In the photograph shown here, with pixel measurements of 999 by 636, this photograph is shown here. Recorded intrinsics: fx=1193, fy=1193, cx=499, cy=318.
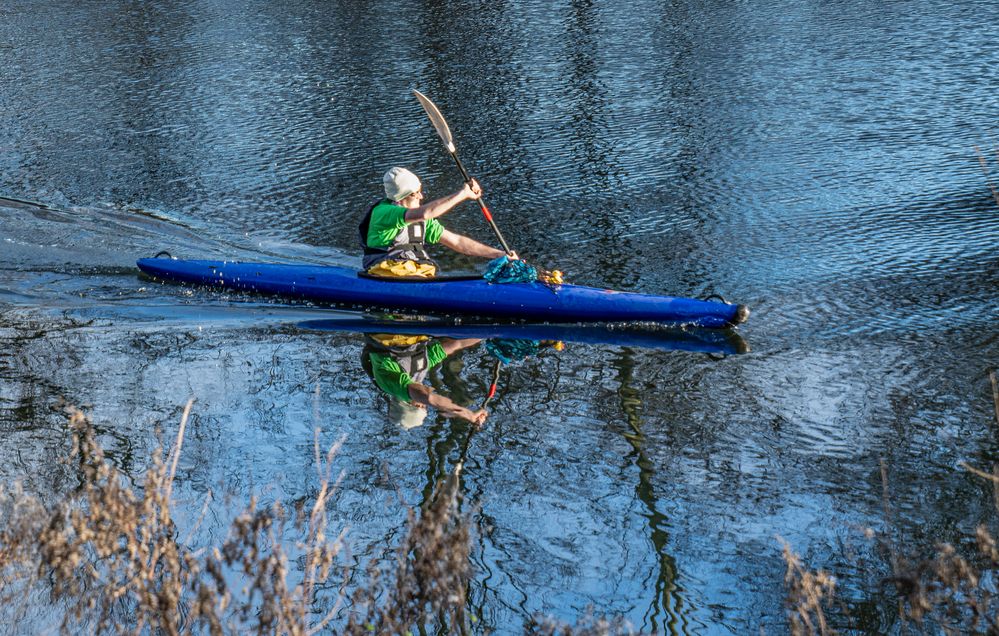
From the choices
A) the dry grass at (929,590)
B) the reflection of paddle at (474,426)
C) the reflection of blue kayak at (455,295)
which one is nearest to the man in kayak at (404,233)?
the reflection of blue kayak at (455,295)

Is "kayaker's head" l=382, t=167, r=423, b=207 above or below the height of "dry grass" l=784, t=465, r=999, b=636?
above

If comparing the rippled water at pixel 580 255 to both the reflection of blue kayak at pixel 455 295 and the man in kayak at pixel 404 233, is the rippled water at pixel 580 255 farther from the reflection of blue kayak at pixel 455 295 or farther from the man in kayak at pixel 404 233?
the man in kayak at pixel 404 233

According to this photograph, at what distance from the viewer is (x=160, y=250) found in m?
8.52

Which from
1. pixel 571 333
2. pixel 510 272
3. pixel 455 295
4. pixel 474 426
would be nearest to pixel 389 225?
pixel 455 295

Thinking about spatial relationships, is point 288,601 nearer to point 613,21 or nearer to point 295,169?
point 295,169

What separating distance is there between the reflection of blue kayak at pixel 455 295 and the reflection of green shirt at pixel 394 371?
18.0 inches

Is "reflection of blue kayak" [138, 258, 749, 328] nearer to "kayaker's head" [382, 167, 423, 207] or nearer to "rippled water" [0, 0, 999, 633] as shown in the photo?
"rippled water" [0, 0, 999, 633]

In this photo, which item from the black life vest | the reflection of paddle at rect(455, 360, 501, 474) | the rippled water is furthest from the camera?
the black life vest

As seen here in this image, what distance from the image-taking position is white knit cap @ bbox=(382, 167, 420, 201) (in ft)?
22.9

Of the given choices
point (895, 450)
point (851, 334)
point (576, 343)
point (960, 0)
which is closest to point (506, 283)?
point (576, 343)

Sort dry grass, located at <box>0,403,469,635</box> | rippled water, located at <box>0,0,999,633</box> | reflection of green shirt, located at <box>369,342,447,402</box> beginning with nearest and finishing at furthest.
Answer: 1. dry grass, located at <box>0,403,469,635</box>
2. rippled water, located at <box>0,0,999,633</box>
3. reflection of green shirt, located at <box>369,342,447,402</box>

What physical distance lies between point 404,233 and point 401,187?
0.31 m

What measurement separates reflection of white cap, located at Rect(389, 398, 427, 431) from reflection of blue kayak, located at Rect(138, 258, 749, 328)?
4.37ft

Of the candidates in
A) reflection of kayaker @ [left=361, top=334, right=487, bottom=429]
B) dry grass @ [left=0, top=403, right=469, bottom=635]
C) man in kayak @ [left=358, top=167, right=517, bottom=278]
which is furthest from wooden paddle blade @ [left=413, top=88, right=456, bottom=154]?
dry grass @ [left=0, top=403, right=469, bottom=635]
